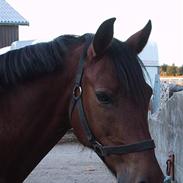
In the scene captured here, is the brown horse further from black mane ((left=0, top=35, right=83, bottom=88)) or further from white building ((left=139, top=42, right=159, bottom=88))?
white building ((left=139, top=42, right=159, bottom=88))

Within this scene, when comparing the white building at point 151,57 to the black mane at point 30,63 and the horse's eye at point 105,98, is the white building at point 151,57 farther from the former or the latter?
the horse's eye at point 105,98

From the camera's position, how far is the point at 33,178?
307 inches

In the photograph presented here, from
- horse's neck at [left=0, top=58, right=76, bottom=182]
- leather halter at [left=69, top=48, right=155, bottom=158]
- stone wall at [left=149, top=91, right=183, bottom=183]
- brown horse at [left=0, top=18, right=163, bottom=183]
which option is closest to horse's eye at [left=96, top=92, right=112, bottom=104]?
brown horse at [left=0, top=18, right=163, bottom=183]

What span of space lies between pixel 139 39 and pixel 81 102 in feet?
1.76

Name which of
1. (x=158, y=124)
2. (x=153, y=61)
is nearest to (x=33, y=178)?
(x=158, y=124)

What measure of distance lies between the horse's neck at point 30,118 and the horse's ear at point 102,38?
27 centimetres

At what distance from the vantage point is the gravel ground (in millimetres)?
7703

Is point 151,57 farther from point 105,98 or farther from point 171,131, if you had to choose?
point 105,98

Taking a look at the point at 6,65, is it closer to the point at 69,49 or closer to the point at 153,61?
the point at 69,49

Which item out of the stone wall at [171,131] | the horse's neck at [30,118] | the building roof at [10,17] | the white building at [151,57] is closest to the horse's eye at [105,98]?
the horse's neck at [30,118]

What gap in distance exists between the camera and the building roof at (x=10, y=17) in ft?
75.7

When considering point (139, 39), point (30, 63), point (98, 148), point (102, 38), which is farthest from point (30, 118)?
point (139, 39)

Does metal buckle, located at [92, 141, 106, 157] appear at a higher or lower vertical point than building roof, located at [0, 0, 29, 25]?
higher

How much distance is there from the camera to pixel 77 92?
8.59 ft
